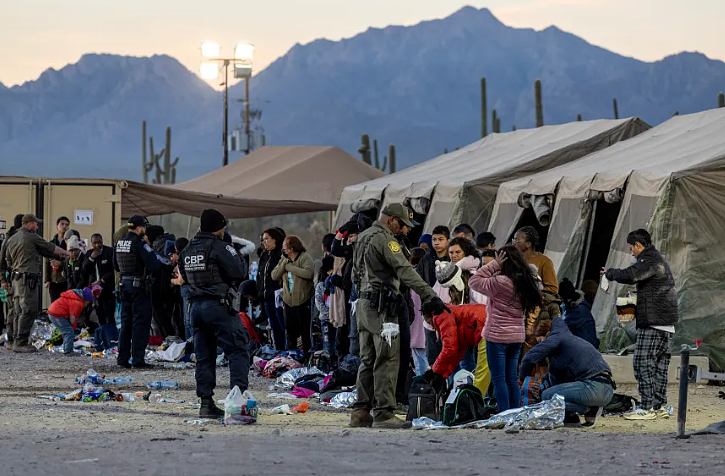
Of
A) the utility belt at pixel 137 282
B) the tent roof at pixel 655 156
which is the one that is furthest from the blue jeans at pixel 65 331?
the tent roof at pixel 655 156

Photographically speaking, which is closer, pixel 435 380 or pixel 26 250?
pixel 435 380

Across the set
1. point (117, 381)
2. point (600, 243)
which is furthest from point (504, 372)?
point (600, 243)

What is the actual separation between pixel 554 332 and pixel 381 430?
147 centimetres

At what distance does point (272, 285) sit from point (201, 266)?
476cm

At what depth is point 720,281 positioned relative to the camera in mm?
12586

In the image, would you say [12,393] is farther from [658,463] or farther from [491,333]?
[658,463]

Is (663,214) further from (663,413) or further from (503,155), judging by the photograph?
(503,155)

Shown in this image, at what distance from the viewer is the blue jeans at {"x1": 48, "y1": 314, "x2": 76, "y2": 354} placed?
1552cm

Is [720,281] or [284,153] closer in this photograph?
[720,281]

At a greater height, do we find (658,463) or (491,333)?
(491,333)

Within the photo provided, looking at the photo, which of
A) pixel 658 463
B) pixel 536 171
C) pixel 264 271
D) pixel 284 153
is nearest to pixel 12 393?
pixel 264 271

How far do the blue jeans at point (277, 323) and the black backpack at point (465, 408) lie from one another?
200 inches

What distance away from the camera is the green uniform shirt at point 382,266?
8578 millimetres

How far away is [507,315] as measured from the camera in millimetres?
8734
